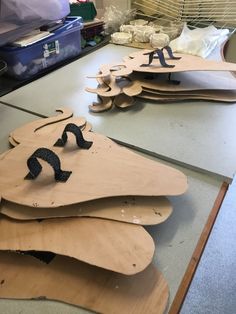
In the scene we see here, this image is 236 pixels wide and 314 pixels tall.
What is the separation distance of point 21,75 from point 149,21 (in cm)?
94

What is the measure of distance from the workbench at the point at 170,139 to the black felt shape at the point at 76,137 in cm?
14

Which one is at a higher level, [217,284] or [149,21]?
[149,21]

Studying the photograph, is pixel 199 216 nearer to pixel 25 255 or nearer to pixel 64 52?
pixel 25 255

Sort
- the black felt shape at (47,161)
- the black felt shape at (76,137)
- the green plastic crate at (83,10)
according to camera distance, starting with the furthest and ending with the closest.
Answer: the green plastic crate at (83,10) → the black felt shape at (76,137) → the black felt shape at (47,161)

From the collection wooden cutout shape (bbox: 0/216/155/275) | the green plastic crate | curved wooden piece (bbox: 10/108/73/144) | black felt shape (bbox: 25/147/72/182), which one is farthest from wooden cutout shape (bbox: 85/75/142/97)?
the green plastic crate

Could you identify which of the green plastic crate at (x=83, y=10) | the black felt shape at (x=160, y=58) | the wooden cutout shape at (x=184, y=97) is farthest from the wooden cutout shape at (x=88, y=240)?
the green plastic crate at (x=83, y=10)

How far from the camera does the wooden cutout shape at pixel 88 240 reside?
412 mm

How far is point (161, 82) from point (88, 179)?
57 cm

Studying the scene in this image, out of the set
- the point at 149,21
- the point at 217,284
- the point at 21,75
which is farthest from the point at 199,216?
the point at 149,21

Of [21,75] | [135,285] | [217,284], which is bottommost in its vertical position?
[217,284]

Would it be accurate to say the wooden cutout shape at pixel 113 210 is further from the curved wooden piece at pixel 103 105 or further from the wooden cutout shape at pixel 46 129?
the curved wooden piece at pixel 103 105

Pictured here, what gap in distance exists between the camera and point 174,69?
0.93 m

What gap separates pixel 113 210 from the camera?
490mm

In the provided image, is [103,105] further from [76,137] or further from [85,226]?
[85,226]
